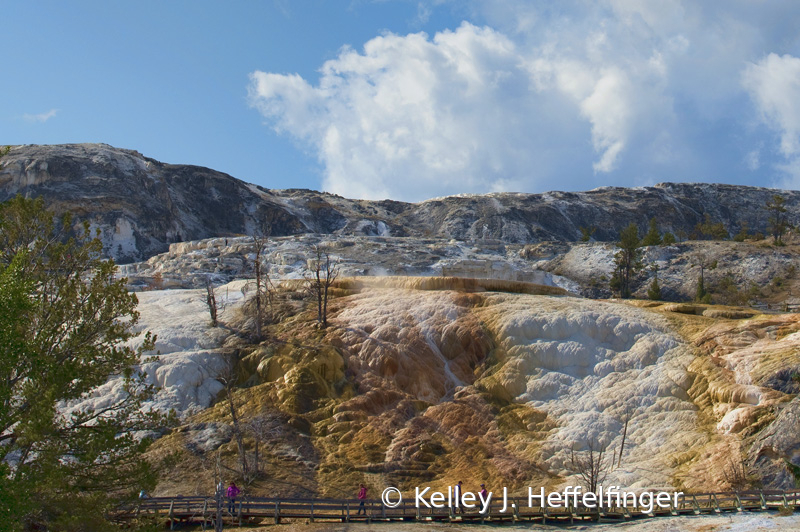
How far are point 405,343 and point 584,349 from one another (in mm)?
9701

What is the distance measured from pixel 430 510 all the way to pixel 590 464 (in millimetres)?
6453

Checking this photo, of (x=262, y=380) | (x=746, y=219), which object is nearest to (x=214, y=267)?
(x=262, y=380)

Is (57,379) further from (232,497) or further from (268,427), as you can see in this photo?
(268,427)

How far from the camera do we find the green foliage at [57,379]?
49.0 ft

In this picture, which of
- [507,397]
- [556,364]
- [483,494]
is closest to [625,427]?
[507,397]

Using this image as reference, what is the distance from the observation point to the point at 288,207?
124938 mm

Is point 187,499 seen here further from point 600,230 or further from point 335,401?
point 600,230

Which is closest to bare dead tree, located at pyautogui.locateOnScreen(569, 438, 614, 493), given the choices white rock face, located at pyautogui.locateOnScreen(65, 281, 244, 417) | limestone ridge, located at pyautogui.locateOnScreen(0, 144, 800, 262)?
white rock face, located at pyautogui.locateOnScreen(65, 281, 244, 417)

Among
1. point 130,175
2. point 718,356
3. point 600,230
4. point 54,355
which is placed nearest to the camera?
point 54,355

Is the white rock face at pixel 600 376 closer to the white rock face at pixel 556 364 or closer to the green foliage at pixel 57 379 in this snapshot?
the white rock face at pixel 556 364

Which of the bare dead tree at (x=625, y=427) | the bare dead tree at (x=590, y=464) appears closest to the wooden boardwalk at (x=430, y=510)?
the bare dead tree at (x=590, y=464)

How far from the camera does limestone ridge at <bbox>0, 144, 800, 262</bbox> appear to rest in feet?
309

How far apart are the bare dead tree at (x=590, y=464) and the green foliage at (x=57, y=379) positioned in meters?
17.3

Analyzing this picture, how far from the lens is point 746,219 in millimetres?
148500
